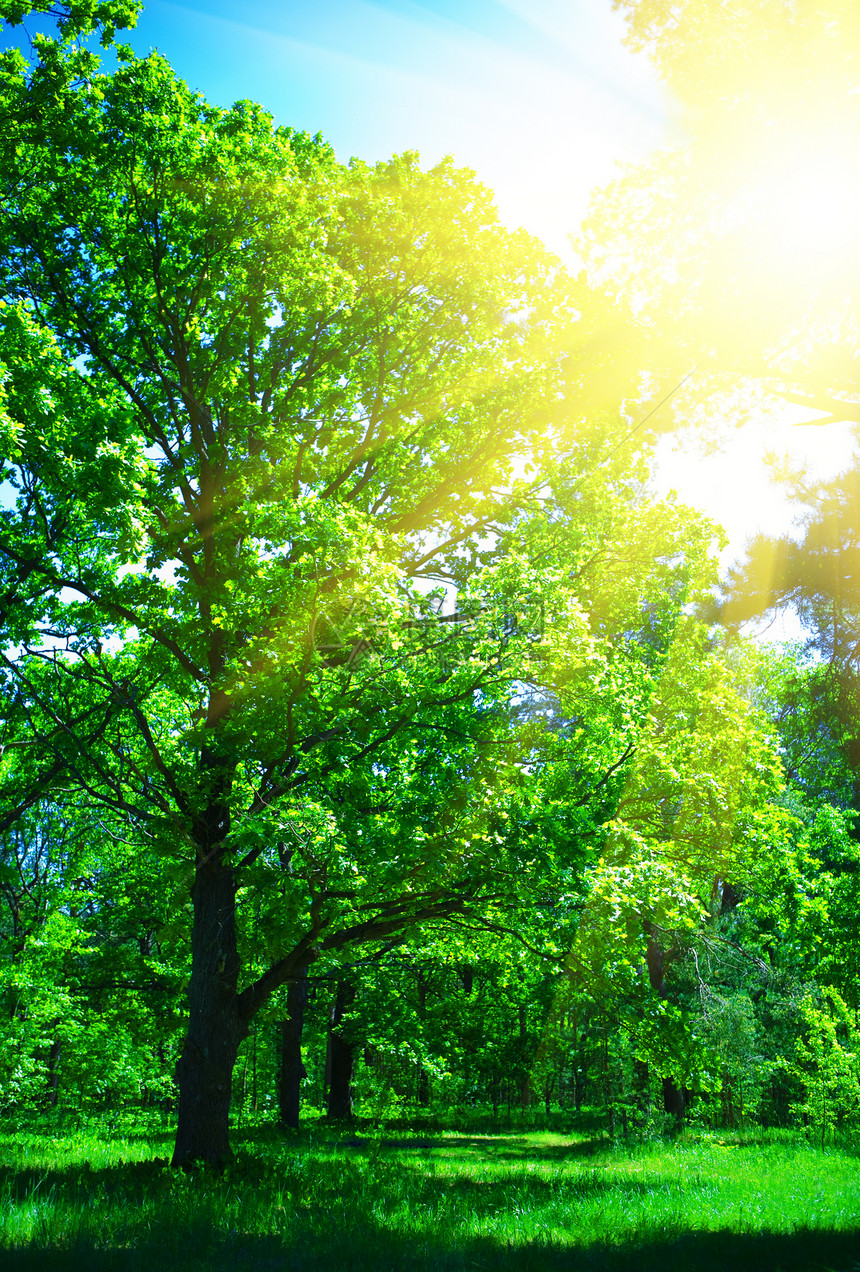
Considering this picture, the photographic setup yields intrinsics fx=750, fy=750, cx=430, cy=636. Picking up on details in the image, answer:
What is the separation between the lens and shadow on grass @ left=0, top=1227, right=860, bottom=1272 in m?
5.13

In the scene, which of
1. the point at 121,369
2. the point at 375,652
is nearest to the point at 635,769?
the point at 375,652

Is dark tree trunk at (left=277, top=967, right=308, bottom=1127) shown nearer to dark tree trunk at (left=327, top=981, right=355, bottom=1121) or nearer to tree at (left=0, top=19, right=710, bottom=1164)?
dark tree trunk at (left=327, top=981, right=355, bottom=1121)

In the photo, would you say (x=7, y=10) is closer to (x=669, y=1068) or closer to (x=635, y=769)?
(x=635, y=769)

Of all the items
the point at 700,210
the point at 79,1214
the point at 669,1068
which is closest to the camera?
the point at 79,1214

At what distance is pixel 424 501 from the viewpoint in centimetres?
1205

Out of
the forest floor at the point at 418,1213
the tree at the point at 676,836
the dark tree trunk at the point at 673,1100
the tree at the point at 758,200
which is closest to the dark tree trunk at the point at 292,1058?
the forest floor at the point at 418,1213

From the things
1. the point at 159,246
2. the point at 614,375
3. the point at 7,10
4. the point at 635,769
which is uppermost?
the point at 7,10

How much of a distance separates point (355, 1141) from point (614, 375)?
1560cm

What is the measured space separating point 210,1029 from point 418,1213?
4083mm

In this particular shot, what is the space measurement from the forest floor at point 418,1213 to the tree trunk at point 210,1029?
1.51 ft

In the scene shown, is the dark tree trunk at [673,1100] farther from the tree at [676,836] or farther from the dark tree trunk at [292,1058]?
the dark tree trunk at [292,1058]

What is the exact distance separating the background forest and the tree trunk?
0.05 metres

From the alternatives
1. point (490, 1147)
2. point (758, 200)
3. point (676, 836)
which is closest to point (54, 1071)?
point (490, 1147)

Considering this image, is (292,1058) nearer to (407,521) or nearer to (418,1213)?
(418,1213)
